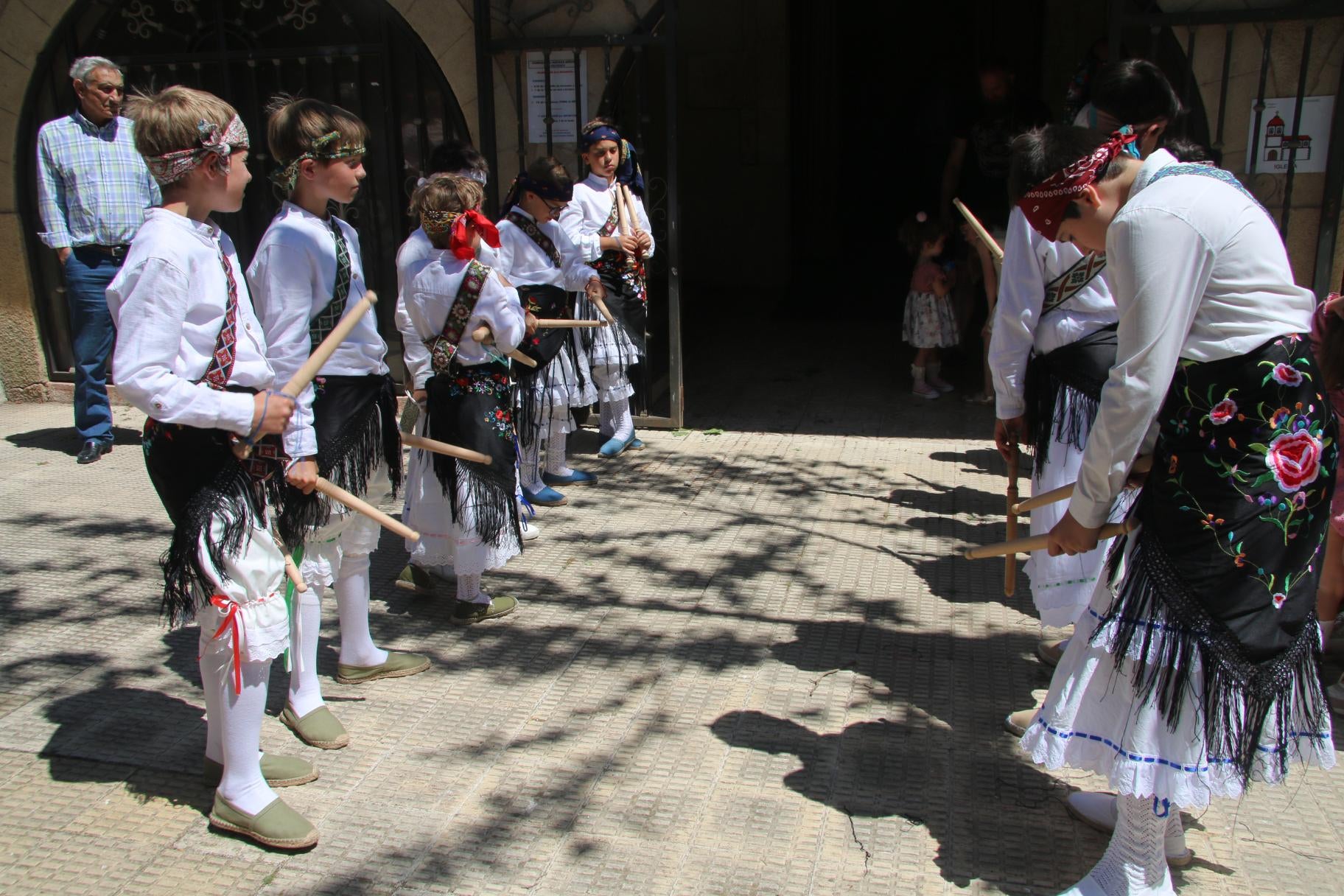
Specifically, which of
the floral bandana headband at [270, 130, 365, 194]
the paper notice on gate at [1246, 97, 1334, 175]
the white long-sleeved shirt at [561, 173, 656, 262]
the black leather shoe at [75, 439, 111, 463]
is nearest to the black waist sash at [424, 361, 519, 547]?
the floral bandana headband at [270, 130, 365, 194]

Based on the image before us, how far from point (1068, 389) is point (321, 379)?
7.71ft

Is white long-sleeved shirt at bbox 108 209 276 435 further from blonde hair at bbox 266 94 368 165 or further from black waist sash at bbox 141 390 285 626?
blonde hair at bbox 266 94 368 165

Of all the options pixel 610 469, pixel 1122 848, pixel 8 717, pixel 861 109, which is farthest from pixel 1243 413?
pixel 861 109

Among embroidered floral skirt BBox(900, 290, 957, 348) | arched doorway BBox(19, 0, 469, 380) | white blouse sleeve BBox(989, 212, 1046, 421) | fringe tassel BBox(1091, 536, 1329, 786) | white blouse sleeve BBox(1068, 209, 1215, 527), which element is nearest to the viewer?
white blouse sleeve BBox(1068, 209, 1215, 527)

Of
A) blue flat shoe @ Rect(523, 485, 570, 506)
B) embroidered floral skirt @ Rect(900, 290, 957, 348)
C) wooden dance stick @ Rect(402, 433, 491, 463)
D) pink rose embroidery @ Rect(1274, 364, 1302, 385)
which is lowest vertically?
blue flat shoe @ Rect(523, 485, 570, 506)

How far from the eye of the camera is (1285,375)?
2193mm

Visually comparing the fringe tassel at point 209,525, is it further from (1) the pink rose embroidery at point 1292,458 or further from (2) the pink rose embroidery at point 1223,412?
(1) the pink rose embroidery at point 1292,458

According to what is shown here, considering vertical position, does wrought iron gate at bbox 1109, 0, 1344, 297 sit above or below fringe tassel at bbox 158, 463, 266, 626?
above

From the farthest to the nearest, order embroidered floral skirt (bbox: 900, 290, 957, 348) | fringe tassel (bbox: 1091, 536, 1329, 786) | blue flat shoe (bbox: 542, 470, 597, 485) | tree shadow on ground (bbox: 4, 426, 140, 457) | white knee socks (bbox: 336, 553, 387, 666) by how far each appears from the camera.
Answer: embroidered floral skirt (bbox: 900, 290, 957, 348) < tree shadow on ground (bbox: 4, 426, 140, 457) < blue flat shoe (bbox: 542, 470, 597, 485) < white knee socks (bbox: 336, 553, 387, 666) < fringe tassel (bbox: 1091, 536, 1329, 786)

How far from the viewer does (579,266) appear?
5539 mm

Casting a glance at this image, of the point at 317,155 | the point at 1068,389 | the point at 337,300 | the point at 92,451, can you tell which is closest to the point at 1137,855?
the point at 1068,389

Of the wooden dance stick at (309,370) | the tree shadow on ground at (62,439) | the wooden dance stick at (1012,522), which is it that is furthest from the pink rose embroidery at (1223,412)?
the tree shadow on ground at (62,439)

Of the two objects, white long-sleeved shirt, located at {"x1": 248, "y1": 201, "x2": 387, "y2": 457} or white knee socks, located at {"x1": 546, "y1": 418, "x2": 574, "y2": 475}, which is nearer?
white long-sleeved shirt, located at {"x1": 248, "y1": 201, "x2": 387, "y2": 457}

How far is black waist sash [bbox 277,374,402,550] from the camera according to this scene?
11.2 feet
